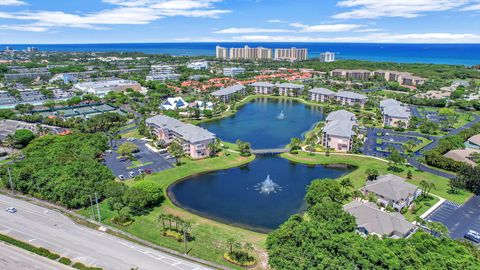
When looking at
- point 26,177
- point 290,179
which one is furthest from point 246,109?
point 26,177

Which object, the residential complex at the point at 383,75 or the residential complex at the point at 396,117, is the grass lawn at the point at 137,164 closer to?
the residential complex at the point at 396,117

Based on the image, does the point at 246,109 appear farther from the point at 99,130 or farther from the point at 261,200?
the point at 261,200

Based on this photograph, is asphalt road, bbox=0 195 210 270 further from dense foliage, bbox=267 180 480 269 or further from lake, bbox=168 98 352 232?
lake, bbox=168 98 352 232

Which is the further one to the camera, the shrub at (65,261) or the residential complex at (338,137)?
the residential complex at (338,137)

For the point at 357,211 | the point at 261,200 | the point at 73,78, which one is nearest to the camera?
the point at 357,211

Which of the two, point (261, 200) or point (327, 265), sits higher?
point (327, 265)

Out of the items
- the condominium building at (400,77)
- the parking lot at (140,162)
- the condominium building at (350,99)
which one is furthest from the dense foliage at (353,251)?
the condominium building at (400,77)
